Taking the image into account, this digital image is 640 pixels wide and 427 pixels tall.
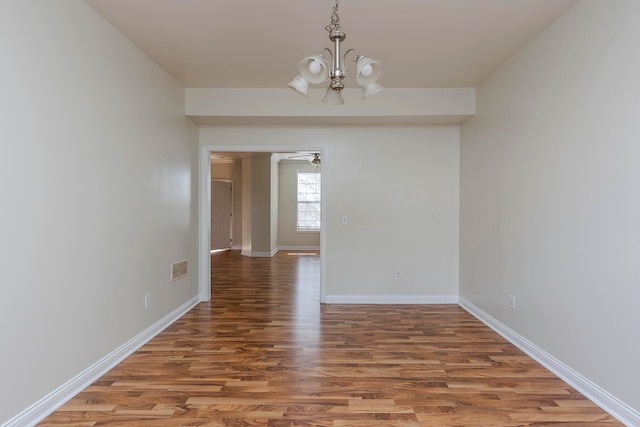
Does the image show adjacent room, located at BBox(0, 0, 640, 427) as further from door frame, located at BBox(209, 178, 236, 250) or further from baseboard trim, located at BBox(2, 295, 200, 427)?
door frame, located at BBox(209, 178, 236, 250)

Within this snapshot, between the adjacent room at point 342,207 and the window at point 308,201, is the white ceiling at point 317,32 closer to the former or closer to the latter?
the adjacent room at point 342,207

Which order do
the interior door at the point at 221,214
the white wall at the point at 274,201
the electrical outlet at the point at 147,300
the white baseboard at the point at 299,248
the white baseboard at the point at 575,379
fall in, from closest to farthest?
the white baseboard at the point at 575,379 < the electrical outlet at the point at 147,300 < the white wall at the point at 274,201 < the interior door at the point at 221,214 < the white baseboard at the point at 299,248

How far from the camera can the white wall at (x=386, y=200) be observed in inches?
175

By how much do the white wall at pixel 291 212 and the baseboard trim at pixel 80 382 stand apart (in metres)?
6.76

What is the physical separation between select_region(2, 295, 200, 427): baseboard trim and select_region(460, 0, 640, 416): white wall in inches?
130

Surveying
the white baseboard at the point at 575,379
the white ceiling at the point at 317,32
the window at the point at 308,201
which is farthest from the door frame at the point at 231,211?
the white baseboard at the point at 575,379

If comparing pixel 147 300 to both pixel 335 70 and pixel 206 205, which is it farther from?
pixel 335 70

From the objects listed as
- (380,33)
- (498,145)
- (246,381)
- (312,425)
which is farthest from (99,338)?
(498,145)

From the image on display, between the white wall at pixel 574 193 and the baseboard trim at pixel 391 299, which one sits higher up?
the white wall at pixel 574 193

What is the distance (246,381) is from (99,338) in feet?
3.66

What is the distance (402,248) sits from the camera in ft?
14.7

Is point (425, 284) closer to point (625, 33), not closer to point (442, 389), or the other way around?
point (442, 389)

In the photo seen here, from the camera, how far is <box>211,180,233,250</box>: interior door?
32.9 feet

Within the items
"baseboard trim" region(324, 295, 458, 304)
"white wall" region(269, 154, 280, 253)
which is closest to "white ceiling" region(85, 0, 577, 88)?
"baseboard trim" region(324, 295, 458, 304)
